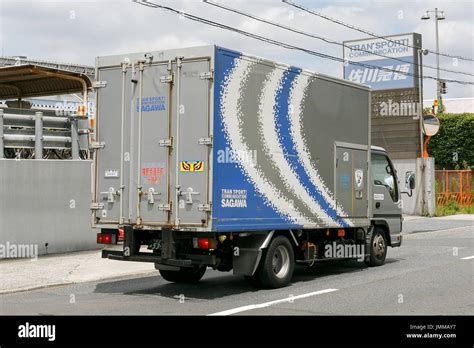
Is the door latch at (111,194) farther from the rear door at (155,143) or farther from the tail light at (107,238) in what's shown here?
the tail light at (107,238)

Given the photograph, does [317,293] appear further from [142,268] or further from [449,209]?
[449,209]

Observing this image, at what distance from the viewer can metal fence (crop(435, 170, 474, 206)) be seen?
31.2m

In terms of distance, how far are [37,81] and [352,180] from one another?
8.11 m

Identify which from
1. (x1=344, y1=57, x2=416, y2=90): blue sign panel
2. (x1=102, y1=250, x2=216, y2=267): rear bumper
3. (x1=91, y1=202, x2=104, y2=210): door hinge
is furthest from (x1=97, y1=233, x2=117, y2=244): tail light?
(x1=344, y1=57, x2=416, y2=90): blue sign panel

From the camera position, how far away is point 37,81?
629 inches

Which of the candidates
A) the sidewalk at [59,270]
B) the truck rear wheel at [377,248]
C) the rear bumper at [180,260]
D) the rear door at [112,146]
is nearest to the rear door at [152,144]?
the rear door at [112,146]

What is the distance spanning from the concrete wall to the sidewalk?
19.2 inches

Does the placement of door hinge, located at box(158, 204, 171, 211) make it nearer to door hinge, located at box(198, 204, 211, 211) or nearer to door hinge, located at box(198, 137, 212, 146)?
door hinge, located at box(198, 204, 211, 211)

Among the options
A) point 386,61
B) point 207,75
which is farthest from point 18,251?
point 386,61

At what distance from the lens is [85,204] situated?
50.8 ft
